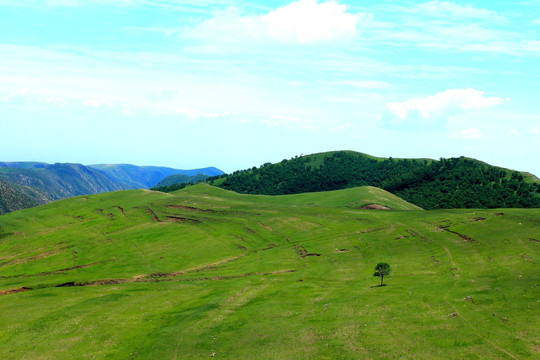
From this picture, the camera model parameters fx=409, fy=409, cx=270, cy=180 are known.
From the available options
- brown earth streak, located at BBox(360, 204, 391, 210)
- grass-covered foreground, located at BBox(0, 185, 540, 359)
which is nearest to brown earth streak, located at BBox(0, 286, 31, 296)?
grass-covered foreground, located at BBox(0, 185, 540, 359)

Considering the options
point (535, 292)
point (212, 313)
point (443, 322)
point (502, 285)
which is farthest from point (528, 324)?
point (212, 313)

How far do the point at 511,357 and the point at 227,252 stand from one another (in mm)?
77641

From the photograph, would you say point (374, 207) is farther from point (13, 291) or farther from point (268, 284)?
point (13, 291)

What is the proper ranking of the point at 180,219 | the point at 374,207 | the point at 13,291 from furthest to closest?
the point at 374,207 < the point at 180,219 < the point at 13,291

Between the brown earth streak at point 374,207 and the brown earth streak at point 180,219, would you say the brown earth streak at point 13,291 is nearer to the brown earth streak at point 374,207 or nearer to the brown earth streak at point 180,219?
the brown earth streak at point 180,219

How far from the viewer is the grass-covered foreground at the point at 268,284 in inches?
1805

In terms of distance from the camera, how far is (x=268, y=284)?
76625 mm

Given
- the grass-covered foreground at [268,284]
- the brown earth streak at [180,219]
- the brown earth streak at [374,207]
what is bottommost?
the grass-covered foreground at [268,284]

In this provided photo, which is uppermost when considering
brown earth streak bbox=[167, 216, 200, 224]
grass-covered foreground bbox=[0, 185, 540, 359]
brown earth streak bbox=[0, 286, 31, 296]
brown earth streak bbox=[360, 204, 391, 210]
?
brown earth streak bbox=[360, 204, 391, 210]

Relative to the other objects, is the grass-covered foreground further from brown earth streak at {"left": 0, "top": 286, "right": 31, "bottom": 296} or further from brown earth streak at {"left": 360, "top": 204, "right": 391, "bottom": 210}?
brown earth streak at {"left": 360, "top": 204, "right": 391, "bottom": 210}

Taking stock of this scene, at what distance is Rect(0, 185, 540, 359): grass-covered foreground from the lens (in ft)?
150

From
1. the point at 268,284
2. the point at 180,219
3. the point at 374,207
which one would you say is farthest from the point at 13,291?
the point at 374,207

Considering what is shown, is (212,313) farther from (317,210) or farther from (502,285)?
(317,210)

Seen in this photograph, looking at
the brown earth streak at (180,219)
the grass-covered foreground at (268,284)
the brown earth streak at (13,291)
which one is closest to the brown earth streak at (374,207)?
the grass-covered foreground at (268,284)
